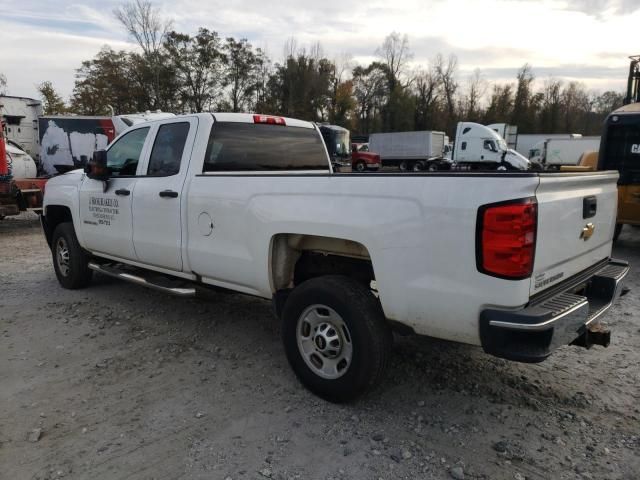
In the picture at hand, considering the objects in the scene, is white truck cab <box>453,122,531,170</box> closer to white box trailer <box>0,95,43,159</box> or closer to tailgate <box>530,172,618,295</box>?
white box trailer <box>0,95,43,159</box>

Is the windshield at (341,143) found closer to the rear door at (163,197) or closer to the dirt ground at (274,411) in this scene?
the rear door at (163,197)

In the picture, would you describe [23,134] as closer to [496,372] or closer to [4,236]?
[4,236]

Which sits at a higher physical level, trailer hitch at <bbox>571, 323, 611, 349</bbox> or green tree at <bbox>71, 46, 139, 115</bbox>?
green tree at <bbox>71, 46, 139, 115</bbox>

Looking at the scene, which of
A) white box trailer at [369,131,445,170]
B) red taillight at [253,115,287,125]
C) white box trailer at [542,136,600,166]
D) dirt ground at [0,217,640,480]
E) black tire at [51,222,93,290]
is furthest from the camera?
white box trailer at [369,131,445,170]

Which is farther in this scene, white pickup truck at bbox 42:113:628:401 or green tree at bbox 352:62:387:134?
green tree at bbox 352:62:387:134

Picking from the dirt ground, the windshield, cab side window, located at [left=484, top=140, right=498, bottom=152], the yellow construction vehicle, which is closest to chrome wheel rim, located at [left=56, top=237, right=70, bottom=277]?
the dirt ground

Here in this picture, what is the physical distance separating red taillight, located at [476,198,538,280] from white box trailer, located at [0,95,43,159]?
14.0 metres

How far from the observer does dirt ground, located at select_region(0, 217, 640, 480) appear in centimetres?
269

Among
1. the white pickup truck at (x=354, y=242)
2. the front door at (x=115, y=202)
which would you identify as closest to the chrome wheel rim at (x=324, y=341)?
the white pickup truck at (x=354, y=242)

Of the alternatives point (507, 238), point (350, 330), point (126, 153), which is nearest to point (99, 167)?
point (126, 153)

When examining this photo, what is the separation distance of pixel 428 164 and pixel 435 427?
32012 mm

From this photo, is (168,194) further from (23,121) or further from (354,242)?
(23,121)

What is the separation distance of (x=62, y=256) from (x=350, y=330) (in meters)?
4.61

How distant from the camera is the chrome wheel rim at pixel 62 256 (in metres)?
5.99
